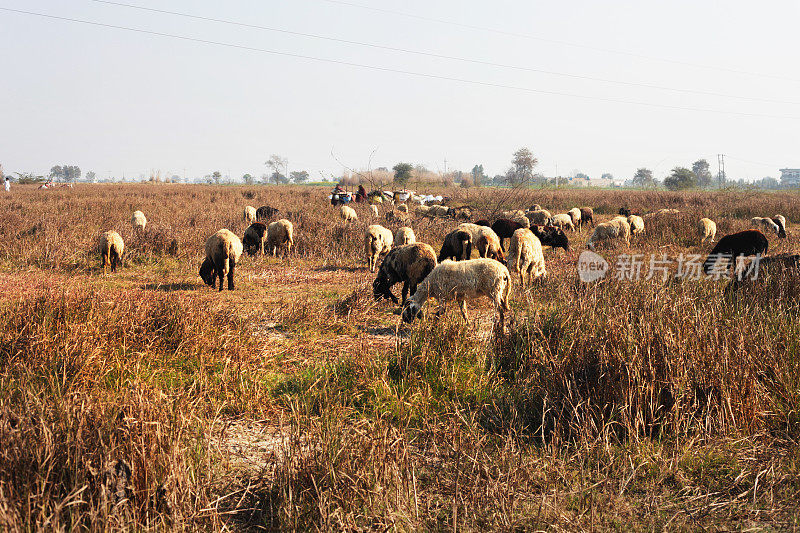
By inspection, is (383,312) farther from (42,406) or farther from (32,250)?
(32,250)

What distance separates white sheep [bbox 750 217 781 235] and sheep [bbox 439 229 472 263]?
577 inches

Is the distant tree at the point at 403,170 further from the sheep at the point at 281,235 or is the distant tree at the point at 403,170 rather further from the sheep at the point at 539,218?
the sheep at the point at 281,235

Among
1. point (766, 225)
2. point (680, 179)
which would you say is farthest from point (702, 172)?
point (766, 225)

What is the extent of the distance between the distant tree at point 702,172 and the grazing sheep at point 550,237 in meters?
136

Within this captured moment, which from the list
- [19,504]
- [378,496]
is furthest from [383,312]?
[19,504]

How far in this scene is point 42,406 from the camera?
308 centimetres

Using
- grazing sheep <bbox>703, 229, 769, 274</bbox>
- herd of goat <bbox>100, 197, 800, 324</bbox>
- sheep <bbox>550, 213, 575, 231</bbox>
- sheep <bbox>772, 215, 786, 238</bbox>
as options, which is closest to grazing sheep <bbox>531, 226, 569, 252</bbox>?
herd of goat <bbox>100, 197, 800, 324</bbox>

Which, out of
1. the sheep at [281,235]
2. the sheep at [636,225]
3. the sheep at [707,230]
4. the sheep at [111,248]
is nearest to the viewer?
the sheep at [111,248]

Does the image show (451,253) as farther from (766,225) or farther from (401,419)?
(766,225)

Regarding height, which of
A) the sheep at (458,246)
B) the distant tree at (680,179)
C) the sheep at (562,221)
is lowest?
the sheep at (458,246)

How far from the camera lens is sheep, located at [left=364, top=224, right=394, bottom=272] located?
478 inches

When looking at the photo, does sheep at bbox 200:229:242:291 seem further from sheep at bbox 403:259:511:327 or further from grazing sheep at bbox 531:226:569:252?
grazing sheep at bbox 531:226:569:252

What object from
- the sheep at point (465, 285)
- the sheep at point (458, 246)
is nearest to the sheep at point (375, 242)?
the sheep at point (458, 246)

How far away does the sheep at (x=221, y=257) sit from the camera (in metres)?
10.1
